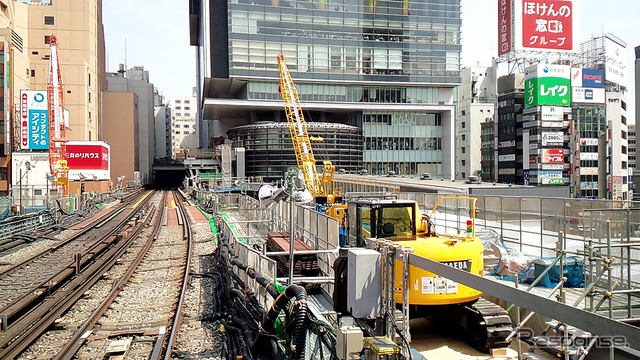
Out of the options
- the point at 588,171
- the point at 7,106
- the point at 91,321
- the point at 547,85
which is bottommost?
the point at 91,321

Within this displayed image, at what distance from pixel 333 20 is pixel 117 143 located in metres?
50.7

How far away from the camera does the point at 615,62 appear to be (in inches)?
3174

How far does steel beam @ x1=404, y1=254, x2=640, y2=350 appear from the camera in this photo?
2.74m

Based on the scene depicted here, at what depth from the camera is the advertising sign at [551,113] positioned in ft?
225

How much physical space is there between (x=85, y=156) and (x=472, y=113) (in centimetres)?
6459

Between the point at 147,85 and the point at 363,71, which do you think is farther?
the point at 147,85

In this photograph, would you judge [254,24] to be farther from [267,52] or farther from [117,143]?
[117,143]

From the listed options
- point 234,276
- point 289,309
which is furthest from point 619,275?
point 234,276

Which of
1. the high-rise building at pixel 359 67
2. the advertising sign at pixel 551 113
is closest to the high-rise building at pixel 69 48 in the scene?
the high-rise building at pixel 359 67

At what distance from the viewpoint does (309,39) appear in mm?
75688

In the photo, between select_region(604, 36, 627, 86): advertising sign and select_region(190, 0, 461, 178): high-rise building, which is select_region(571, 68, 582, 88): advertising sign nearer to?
select_region(604, 36, 627, 86): advertising sign

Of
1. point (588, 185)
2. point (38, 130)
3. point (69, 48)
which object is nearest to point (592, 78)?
point (588, 185)

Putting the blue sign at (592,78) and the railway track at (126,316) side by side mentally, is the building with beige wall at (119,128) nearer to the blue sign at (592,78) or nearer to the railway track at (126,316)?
the blue sign at (592,78)

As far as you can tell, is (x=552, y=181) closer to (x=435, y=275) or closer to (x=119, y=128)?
(x=435, y=275)
